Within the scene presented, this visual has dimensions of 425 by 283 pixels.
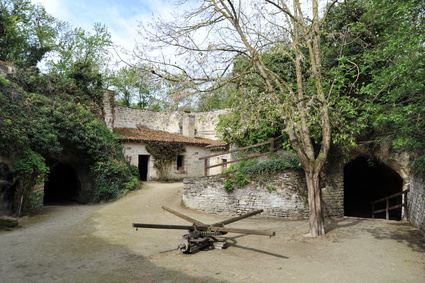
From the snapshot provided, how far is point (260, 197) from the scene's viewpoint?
1136 centimetres

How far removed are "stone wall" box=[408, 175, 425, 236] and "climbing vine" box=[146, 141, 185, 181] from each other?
A: 13716 mm

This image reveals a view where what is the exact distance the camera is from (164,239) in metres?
8.34

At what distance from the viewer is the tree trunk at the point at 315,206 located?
8.34 meters

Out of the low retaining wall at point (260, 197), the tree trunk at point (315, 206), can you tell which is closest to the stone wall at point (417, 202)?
the tree trunk at point (315, 206)

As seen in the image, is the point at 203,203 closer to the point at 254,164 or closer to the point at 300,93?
the point at 254,164

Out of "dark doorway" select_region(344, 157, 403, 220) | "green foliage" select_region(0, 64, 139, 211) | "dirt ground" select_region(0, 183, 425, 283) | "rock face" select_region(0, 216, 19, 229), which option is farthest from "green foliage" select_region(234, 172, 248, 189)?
"rock face" select_region(0, 216, 19, 229)

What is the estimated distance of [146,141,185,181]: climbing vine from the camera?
19.2 meters

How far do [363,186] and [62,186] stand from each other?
18049 millimetres

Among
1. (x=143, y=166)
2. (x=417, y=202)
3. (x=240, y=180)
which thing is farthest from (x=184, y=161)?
(x=417, y=202)

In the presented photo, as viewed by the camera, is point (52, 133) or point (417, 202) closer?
point (417, 202)

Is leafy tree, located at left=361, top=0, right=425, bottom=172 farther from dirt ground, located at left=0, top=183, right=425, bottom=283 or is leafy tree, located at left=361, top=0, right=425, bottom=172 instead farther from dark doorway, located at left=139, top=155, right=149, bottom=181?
dark doorway, located at left=139, top=155, right=149, bottom=181

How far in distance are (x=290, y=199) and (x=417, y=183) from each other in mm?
4216

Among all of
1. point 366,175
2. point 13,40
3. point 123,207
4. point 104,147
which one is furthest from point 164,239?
point 13,40

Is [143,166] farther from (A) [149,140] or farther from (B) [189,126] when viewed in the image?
(B) [189,126]
